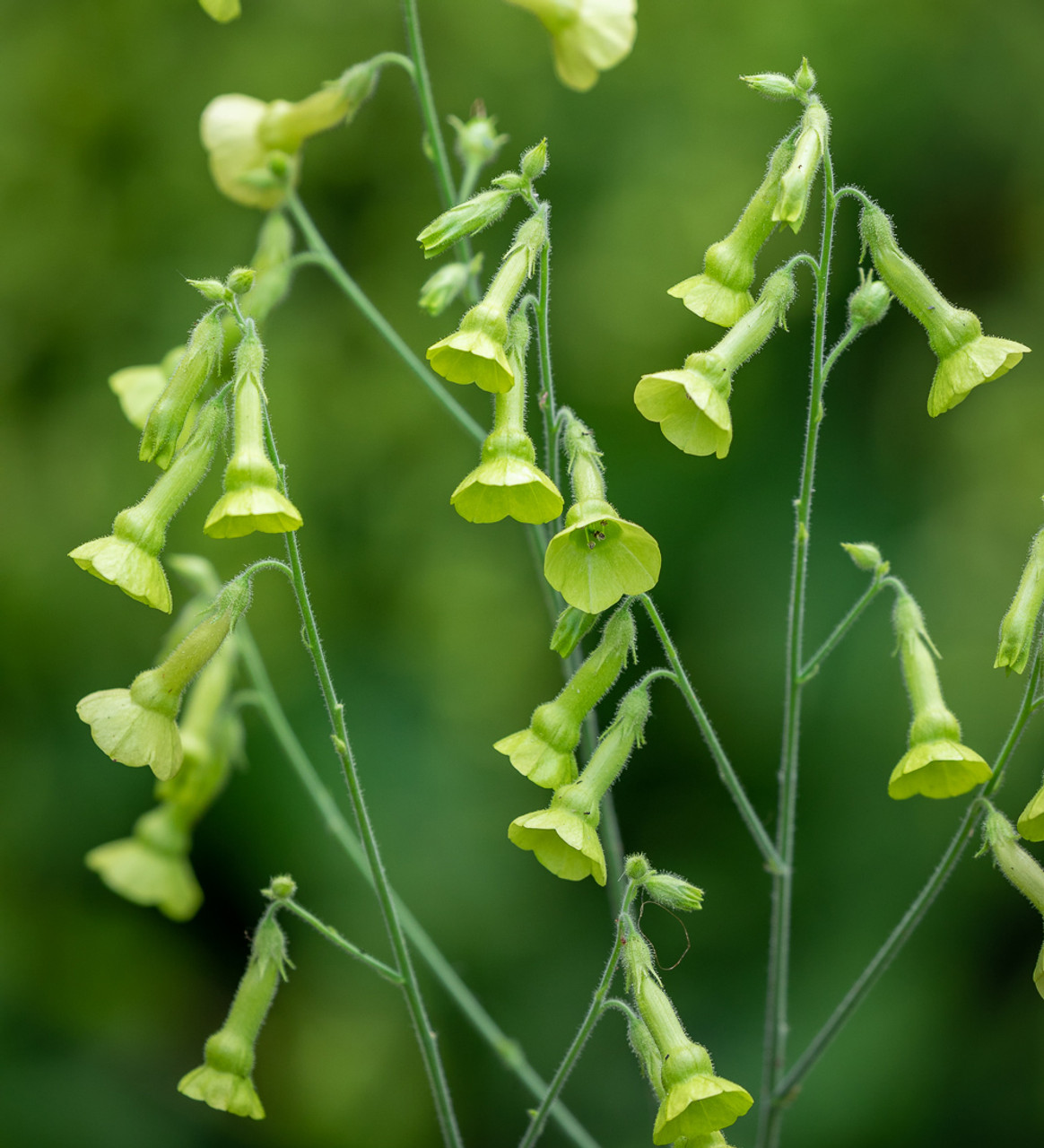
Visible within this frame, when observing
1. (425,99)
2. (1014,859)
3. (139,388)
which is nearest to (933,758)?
(1014,859)

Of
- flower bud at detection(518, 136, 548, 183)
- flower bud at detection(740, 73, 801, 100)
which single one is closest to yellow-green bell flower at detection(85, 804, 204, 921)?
flower bud at detection(518, 136, 548, 183)

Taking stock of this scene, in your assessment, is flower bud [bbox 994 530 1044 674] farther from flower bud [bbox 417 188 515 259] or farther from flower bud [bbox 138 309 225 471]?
flower bud [bbox 138 309 225 471]

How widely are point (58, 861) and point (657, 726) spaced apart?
1.82 metres

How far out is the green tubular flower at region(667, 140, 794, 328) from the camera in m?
1.67

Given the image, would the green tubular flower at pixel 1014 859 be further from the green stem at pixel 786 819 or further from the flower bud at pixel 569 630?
the flower bud at pixel 569 630

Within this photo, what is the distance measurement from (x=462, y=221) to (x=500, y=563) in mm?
2042

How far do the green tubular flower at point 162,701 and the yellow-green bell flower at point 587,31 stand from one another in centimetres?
88

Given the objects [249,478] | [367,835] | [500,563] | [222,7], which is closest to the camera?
[249,478]

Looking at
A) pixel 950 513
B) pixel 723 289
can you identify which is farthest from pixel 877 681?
pixel 723 289

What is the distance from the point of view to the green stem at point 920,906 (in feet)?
5.31

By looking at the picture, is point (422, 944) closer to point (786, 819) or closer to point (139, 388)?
point (786, 819)

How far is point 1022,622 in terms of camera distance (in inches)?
63.9

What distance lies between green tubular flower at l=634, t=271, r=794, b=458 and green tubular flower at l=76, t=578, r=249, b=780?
2.11ft

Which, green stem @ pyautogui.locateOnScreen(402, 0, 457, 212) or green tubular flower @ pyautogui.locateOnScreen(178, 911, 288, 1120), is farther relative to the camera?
green stem @ pyautogui.locateOnScreen(402, 0, 457, 212)
